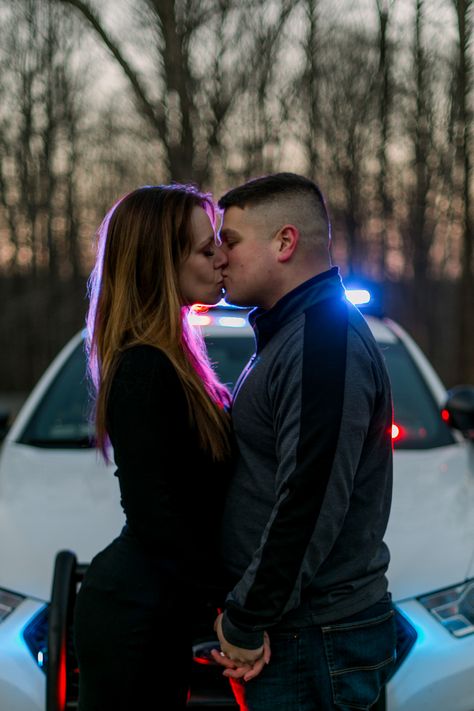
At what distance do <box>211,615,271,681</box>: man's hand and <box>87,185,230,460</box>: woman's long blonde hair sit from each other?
39 centimetres

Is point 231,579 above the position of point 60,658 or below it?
above

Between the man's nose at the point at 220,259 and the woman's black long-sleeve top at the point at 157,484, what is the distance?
26 cm

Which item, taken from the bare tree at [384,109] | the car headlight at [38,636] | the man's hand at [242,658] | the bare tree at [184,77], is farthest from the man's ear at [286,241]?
the bare tree at [384,109]

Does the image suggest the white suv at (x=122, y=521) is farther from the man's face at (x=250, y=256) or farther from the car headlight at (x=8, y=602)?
the man's face at (x=250, y=256)

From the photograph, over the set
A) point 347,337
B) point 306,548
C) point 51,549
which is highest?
point 347,337

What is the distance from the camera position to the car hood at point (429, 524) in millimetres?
2625

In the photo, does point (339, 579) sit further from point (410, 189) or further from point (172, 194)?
point (410, 189)

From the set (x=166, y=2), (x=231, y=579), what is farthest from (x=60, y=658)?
(x=166, y=2)

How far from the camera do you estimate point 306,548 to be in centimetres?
165

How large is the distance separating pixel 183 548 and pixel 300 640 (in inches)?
12.0

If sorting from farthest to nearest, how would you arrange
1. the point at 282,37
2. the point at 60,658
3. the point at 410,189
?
the point at 410,189
the point at 282,37
the point at 60,658

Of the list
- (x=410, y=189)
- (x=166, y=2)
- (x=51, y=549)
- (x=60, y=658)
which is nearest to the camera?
(x=60, y=658)

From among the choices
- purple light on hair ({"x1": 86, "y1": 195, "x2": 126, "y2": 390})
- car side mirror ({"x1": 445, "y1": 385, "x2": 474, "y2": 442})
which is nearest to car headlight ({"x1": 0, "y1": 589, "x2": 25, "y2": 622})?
purple light on hair ({"x1": 86, "y1": 195, "x2": 126, "y2": 390})

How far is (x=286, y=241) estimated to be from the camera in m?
1.85
